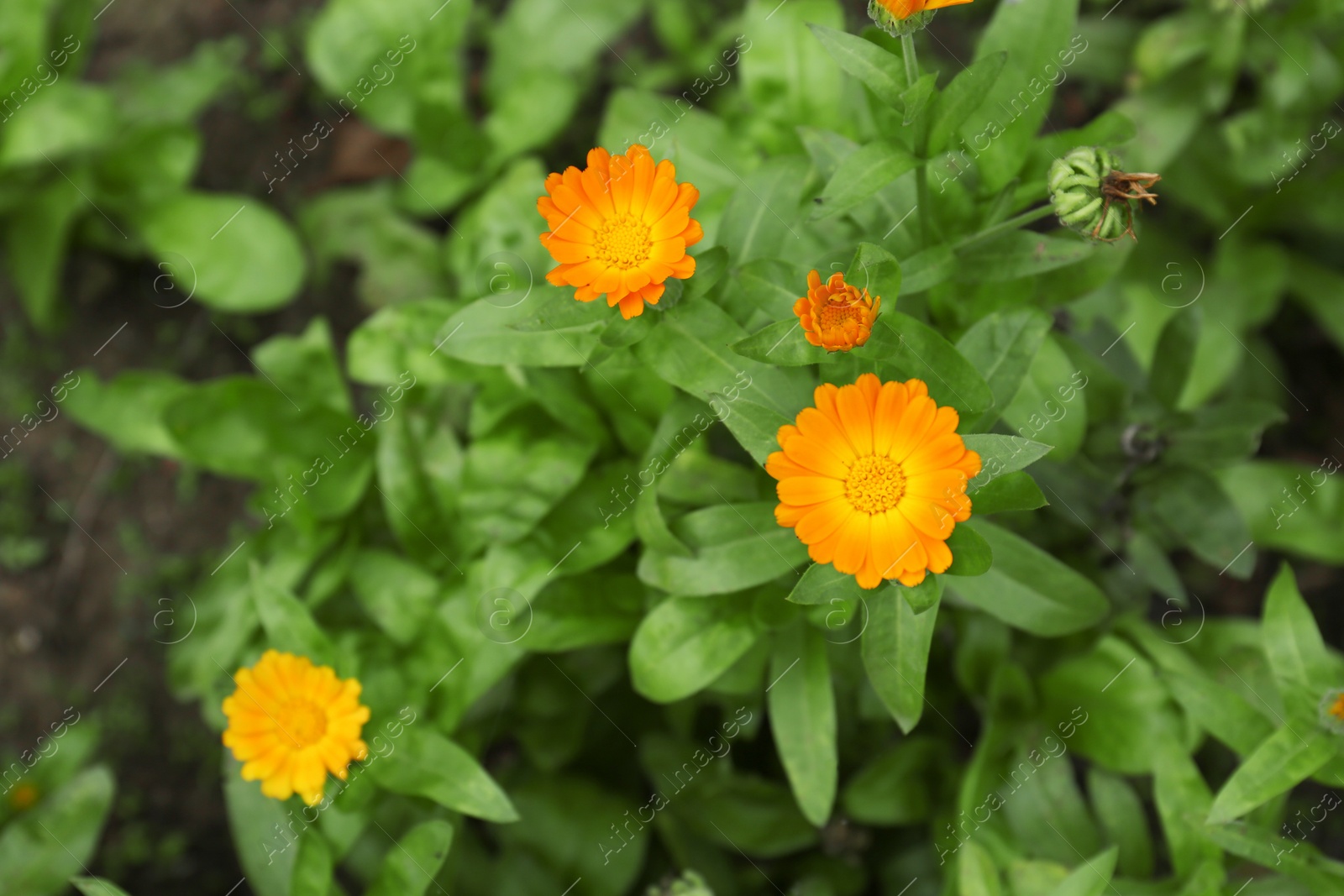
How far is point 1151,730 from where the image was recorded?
6.56 feet

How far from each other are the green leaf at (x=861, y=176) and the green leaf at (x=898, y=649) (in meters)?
0.56

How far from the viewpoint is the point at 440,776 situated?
1.85 m

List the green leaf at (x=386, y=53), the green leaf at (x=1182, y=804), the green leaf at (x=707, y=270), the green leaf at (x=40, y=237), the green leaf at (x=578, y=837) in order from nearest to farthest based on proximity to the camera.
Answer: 1. the green leaf at (x=707, y=270)
2. the green leaf at (x=1182, y=804)
3. the green leaf at (x=578, y=837)
4. the green leaf at (x=386, y=53)
5. the green leaf at (x=40, y=237)

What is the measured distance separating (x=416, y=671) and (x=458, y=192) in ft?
4.35

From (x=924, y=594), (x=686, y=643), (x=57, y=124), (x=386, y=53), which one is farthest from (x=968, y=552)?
(x=57, y=124)

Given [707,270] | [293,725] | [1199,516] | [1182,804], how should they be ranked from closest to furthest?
1. [707,270]
2. [293,725]
3. [1182,804]
4. [1199,516]

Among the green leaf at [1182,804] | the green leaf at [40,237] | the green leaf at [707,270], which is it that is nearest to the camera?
the green leaf at [707,270]

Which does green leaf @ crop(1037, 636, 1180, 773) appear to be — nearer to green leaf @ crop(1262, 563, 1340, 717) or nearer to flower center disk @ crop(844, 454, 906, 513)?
green leaf @ crop(1262, 563, 1340, 717)

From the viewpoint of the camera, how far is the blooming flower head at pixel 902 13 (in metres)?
1.33

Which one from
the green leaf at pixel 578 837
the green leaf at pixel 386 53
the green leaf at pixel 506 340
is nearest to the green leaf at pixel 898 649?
the green leaf at pixel 506 340

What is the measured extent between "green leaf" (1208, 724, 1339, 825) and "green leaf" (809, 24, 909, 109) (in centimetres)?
119

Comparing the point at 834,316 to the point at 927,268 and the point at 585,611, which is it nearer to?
the point at 927,268

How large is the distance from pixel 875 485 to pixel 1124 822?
45.6 inches

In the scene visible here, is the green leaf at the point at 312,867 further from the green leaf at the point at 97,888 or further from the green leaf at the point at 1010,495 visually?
the green leaf at the point at 1010,495
